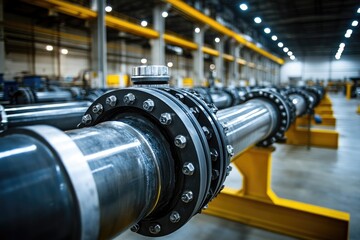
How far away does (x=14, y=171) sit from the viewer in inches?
16.1

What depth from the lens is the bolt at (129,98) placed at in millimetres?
734

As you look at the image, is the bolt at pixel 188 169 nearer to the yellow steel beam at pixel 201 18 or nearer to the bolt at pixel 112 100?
the bolt at pixel 112 100

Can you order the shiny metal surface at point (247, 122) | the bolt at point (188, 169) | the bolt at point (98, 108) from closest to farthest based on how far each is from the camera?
the bolt at point (188, 169) < the bolt at point (98, 108) < the shiny metal surface at point (247, 122)

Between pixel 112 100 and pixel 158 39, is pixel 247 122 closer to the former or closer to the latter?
pixel 112 100

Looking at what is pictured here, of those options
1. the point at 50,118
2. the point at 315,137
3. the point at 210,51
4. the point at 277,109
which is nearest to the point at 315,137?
the point at 315,137

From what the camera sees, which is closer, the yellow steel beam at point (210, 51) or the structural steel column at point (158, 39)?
the structural steel column at point (158, 39)

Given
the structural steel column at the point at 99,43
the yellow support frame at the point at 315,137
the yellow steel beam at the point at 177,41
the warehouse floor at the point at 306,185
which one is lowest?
the warehouse floor at the point at 306,185

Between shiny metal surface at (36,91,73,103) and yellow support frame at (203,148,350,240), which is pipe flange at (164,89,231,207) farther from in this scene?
shiny metal surface at (36,91,73,103)

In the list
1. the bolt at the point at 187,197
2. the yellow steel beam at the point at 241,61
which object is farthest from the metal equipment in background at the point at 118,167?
the yellow steel beam at the point at 241,61

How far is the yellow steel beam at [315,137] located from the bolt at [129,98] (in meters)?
4.56

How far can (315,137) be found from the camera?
490 cm

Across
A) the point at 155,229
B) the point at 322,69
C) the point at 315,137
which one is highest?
the point at 322,69

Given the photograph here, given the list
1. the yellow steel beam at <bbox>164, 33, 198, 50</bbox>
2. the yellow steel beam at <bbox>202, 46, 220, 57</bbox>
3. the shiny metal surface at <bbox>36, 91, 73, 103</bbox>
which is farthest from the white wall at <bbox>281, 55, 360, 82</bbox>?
the shiny metal surface at <bbox>36, 91, 73, 103</bbox>

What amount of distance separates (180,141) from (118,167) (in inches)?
6.8
